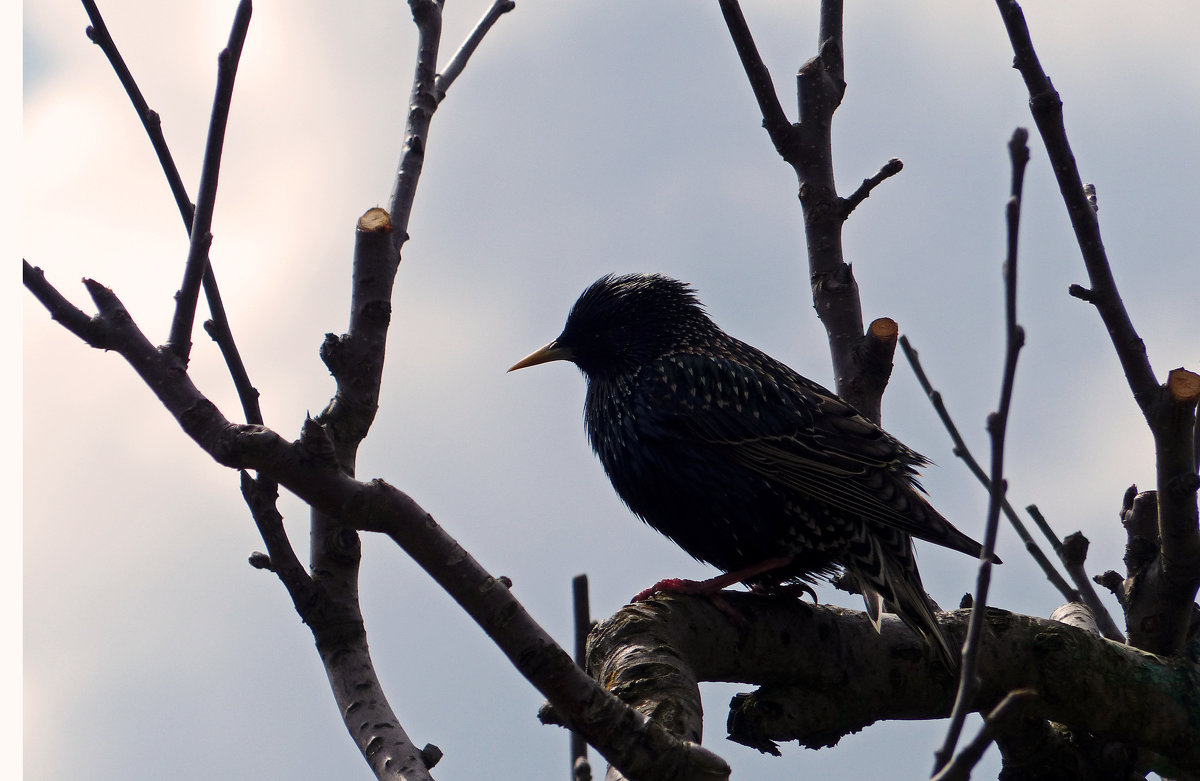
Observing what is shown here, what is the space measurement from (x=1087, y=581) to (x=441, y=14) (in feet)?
10.2

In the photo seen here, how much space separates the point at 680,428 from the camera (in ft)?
14.6

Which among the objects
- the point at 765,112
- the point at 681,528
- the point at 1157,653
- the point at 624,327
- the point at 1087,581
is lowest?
the point at 1157,653

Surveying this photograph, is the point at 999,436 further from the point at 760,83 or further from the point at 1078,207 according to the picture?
the point at 760,83

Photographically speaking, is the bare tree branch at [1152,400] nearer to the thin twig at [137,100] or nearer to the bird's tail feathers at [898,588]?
the bird's tail feathers at [898,588]

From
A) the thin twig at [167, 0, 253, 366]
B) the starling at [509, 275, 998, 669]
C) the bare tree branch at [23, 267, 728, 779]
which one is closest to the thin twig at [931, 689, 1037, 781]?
the bare tree branch at [23, 267, 728, 779]

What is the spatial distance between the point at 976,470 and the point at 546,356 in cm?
231

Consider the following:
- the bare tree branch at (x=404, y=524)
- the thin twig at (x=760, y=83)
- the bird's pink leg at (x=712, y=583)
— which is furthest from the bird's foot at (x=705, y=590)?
the thin twig at (x=760, y=83)

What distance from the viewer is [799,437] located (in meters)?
4.39

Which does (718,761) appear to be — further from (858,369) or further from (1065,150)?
(858,369)

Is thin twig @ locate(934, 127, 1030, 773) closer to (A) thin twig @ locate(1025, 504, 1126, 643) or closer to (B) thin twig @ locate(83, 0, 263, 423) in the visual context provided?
(B) thin twig @ locate(83, 0, 263, 423)

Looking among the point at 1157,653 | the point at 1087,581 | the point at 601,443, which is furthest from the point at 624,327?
the point at 1157,653

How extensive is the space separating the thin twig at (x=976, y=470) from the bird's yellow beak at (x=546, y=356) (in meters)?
1.94

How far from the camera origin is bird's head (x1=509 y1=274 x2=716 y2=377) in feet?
16.5

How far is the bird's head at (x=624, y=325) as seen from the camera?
504 cm
